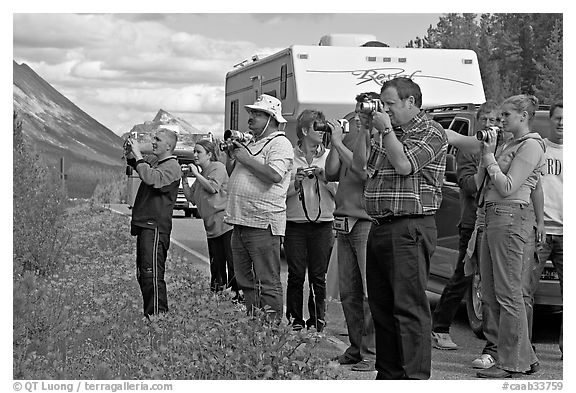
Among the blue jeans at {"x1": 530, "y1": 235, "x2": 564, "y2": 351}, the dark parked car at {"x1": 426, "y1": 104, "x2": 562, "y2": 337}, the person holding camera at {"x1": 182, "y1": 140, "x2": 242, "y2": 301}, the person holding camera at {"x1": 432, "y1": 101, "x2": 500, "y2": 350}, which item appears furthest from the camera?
the person holding camera at {"x1": 182, "y1": 140, "x2": 242, "y2": 301}

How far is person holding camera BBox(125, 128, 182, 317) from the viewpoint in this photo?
8.36 meters

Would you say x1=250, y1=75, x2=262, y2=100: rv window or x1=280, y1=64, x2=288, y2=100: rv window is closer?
x1=280, y1=64, x2=288, y2=100: rv window

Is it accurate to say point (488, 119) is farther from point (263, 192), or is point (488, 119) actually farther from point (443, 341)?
point (443, 341)

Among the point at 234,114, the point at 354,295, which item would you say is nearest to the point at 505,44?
the point at 234,114

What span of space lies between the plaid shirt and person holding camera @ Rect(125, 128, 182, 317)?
8.23ft

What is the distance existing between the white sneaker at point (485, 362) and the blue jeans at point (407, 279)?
55.5 inches

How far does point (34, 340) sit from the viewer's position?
21.0 feet

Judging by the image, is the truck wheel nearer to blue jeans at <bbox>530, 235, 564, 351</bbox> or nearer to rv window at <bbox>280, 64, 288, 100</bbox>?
blue jeans at <bbox>530, 235, 564, 351</bbox>

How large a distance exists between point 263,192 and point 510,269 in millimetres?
1889

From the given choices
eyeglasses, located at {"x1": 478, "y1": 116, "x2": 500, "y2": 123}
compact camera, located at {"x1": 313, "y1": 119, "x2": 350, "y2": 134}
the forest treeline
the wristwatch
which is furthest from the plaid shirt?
the forest treeline

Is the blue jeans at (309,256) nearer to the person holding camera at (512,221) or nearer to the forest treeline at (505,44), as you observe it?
the person holding camera at (512,221)

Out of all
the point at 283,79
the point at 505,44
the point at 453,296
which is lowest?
the point at 453,296

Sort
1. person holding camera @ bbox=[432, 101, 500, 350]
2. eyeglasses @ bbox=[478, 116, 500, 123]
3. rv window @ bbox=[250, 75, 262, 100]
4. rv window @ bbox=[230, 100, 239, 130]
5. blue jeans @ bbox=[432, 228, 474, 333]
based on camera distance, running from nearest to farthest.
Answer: eyeglasses @ bbox=[478, 116, 500, 123]
person holding camera @ bbox=[432, 101, 500, 350]
blue jeans @ bbox=[432, 228, 474, 333]
rv window @ bbox=[250, 75, 262, 100]
rv window @ bbox=[230, 100, 239, 130]

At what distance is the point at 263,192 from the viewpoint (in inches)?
303
